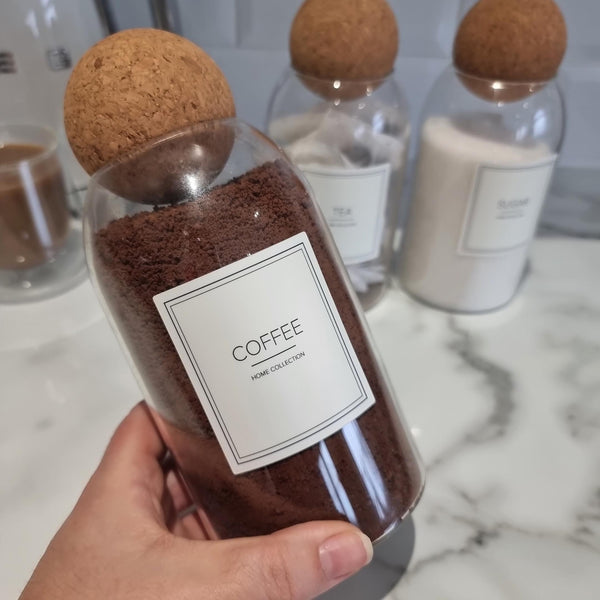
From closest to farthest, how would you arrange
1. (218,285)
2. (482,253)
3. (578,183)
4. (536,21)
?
(218,285)
(536,21)
(482,253)
(578,183)

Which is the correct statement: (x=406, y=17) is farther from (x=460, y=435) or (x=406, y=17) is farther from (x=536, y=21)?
(x=460, y=435)

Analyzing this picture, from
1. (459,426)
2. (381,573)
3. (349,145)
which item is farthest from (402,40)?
(381,573)

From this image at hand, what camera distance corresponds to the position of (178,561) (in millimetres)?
312

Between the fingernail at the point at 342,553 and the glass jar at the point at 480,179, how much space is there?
0.37 m

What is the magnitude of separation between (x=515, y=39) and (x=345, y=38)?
0.49 feet

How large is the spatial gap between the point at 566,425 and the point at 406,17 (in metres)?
0.51

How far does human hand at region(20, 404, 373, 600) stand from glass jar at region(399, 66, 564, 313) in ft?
1.20

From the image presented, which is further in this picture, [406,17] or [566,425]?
[406,17]

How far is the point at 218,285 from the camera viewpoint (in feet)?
0.93

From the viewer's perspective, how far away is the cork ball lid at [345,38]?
1.58ft

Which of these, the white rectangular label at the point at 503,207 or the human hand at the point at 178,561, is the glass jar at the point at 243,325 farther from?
the white rectangular label at the point at 503,207

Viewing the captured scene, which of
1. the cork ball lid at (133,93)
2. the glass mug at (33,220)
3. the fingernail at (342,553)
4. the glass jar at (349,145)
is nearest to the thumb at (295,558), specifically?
the fingernail at (342,553)

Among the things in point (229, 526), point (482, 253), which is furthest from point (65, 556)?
point (482, 253)

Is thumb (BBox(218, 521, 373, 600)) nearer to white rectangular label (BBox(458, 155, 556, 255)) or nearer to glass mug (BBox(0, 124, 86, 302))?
white rectangular label (BBox(458, 155, 556, 255))
